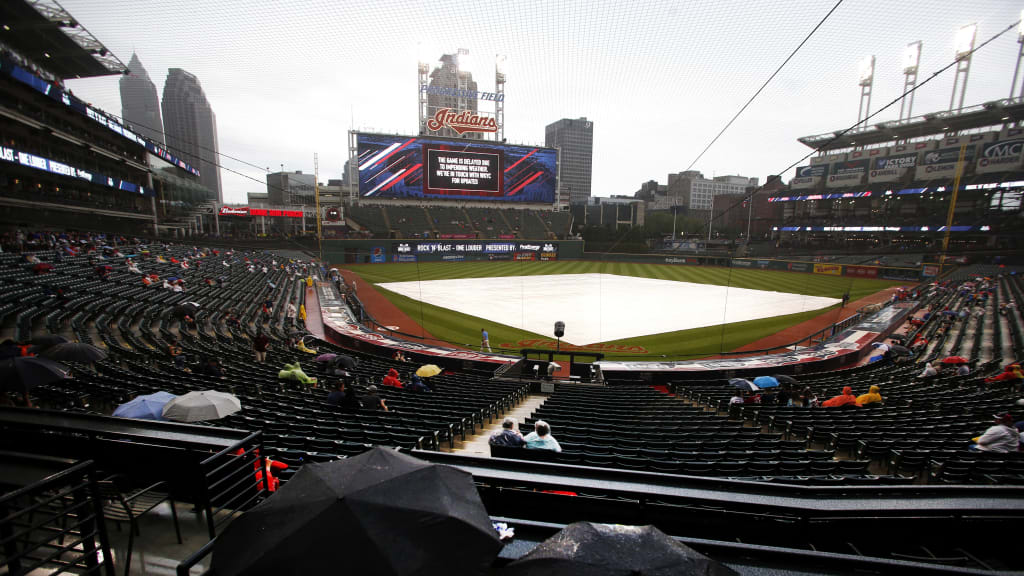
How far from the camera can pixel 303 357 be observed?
589 inches

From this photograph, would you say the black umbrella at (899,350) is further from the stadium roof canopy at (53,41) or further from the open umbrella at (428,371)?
the stadium roof canopy at (53,41)

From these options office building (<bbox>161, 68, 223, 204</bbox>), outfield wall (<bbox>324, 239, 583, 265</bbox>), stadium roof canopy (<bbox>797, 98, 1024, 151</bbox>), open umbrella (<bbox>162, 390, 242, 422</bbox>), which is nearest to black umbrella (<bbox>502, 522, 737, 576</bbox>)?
open umbrella (<bbox>162, 390, 242, 422</bbox>)

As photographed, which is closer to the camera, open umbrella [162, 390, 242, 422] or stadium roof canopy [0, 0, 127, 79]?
open umbrella [162, 390, 242, 422]

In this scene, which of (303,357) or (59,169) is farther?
(59,169)

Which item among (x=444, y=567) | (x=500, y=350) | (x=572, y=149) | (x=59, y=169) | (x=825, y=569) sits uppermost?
(x=572, y=149)

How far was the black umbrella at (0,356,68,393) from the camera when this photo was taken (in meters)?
5.74

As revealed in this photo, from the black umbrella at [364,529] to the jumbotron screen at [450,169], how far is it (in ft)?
234

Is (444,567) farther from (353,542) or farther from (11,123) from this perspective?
(11,123)

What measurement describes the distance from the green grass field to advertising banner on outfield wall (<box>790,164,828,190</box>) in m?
33.5

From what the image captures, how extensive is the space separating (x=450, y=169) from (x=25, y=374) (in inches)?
2685

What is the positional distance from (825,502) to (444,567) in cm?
219

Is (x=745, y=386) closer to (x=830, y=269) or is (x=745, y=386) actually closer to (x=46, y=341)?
(x=46, y=341)

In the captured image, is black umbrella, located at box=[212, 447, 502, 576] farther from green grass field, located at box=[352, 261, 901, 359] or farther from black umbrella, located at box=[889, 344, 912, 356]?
black umbrella, located at box=[889, 344, 912, 356]

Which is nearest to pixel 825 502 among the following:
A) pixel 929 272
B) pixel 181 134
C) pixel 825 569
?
pixel 825 569
